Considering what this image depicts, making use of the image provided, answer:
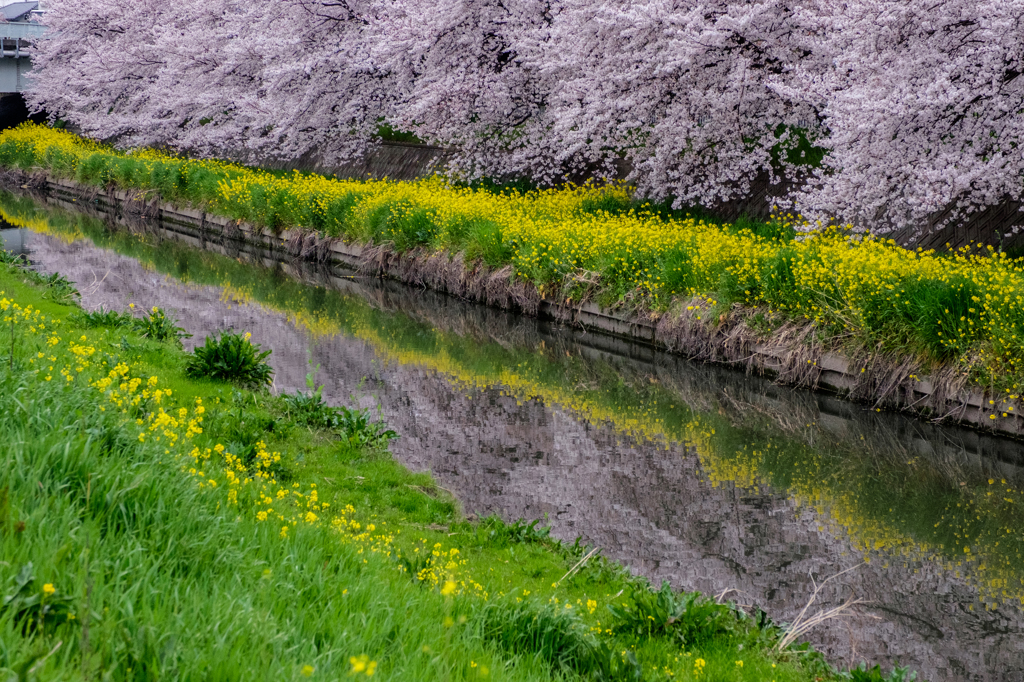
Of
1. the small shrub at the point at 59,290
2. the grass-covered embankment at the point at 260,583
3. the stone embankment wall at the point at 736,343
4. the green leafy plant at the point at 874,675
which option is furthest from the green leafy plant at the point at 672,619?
the small shrub at the point at 59,290

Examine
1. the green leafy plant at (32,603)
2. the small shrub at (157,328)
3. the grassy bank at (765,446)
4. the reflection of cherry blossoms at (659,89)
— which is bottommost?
the grassy bank at (765,446)

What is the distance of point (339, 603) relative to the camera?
13.3 feet

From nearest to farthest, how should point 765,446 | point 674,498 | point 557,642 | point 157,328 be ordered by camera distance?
point 557,642 < point 674,498 < point 765,446 < point 157,328

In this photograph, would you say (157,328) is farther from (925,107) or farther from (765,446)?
(925,107)

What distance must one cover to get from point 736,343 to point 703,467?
163 inches

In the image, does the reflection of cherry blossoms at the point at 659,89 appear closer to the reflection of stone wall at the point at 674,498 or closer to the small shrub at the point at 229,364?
the reflection of stone wall at the point at 674,498

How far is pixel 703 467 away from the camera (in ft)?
33.0

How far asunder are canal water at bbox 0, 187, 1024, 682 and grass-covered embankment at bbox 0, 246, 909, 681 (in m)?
1.17

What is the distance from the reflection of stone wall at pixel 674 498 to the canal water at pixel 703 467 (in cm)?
2

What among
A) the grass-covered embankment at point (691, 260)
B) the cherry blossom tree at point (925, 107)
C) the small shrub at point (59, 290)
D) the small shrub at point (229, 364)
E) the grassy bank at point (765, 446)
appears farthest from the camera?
the small shrub at point (59, 290)

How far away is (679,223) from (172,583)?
1631 centimetres

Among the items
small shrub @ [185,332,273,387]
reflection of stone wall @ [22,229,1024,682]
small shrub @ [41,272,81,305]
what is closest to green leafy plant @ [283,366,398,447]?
reflection of stone wall @ [22,229,1024,682]

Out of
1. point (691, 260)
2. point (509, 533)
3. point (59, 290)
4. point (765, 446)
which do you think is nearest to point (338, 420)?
point (509, 533)

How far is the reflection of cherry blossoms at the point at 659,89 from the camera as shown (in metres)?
12.9
